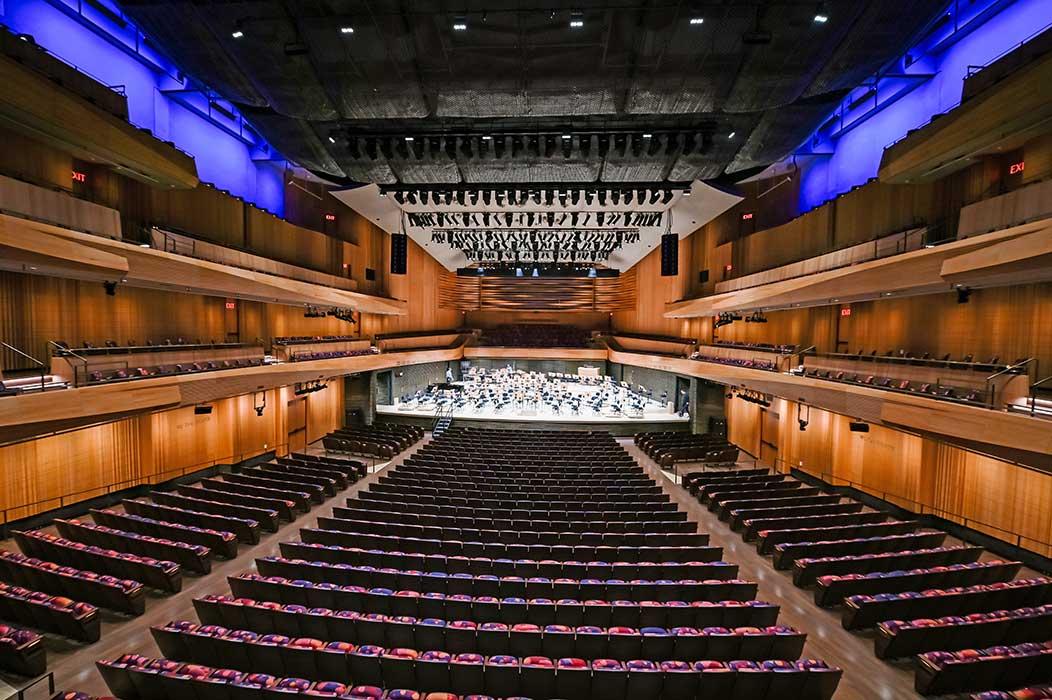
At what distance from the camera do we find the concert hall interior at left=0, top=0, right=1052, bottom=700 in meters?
5.43

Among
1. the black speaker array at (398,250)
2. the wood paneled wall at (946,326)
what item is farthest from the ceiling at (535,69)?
the wood paneled wall at (946,326)

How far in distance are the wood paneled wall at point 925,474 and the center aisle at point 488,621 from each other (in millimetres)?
6164

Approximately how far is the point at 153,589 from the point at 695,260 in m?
23.6

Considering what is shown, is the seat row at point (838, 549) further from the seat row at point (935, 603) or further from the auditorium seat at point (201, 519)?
the auditorium seat at point (201, 519)

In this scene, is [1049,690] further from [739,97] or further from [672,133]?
[672,133]

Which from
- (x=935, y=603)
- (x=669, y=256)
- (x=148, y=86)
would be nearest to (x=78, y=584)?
(x=935, y=603)

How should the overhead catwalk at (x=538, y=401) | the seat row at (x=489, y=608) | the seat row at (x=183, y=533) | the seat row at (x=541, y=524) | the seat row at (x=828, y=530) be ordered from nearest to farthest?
the seat row at (x=489, y=608), the seat row at (x=183, y=533), the seat row at (x=828, y=530), the seat row at (x=541, y=524), the overhead catwalk at (x=538, y=401)

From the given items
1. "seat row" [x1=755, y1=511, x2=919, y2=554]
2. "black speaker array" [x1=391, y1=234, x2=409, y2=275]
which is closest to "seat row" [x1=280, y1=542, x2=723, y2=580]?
"seat row" [x1=755, y1=511, x2=919, y2=554]

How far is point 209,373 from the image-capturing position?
11367 millimetres

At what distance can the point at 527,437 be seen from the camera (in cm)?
1836

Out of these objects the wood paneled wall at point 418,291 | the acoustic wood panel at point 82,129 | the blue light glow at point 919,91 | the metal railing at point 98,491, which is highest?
the blue light glow at point 919,91

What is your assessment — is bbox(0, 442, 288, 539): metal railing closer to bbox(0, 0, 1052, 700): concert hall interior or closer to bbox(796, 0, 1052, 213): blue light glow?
bbox(0, 0, 1052, 700): concert hall interior

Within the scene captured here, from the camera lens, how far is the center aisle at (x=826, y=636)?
5.24 metres

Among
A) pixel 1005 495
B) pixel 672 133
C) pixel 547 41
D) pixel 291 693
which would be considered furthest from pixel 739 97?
pixel 291 693
